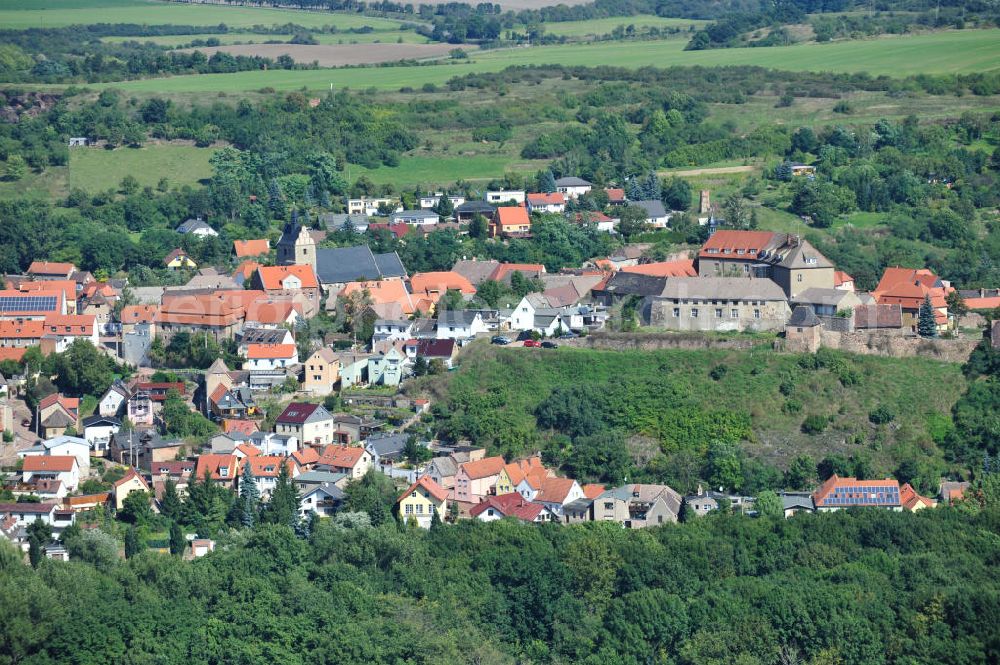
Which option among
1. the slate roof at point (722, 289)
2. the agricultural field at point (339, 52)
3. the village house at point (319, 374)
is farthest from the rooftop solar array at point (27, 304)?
the agricultural field at point (339, 52)

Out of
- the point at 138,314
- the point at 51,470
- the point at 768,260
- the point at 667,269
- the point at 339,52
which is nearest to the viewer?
the point at 51,470

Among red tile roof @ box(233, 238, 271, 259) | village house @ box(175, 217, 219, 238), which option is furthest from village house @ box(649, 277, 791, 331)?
village house @ box(175, 217, 219, 238)

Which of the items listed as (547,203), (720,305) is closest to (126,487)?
(720,305)

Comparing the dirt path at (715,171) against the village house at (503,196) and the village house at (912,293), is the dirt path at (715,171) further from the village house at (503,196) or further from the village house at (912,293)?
the village house at (912,293)

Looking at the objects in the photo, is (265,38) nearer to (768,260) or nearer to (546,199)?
(546,199)

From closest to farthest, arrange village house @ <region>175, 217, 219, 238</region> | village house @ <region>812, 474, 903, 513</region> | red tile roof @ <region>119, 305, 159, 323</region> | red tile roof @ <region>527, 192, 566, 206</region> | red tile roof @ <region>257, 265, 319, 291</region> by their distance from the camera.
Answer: village house @ <region>812, 474, 903, 513</region> → red tile roof @ <region>119, 305, 159, 323</region> → red tile roof @ <region>257, 265, 319, 291</region> → village house @ <region>175, 217, 219, 238</region> → red tile roof @ <region>527, 192, 566, 206</region>

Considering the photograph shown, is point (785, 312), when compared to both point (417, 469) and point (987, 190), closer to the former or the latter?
point (417, 469)

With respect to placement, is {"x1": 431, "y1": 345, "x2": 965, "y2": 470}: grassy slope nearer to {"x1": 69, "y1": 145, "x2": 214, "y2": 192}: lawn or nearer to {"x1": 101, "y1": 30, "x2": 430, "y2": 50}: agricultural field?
{"x1": 69, "y1": 145, "x2": 214, "y2": 192}: lawn
